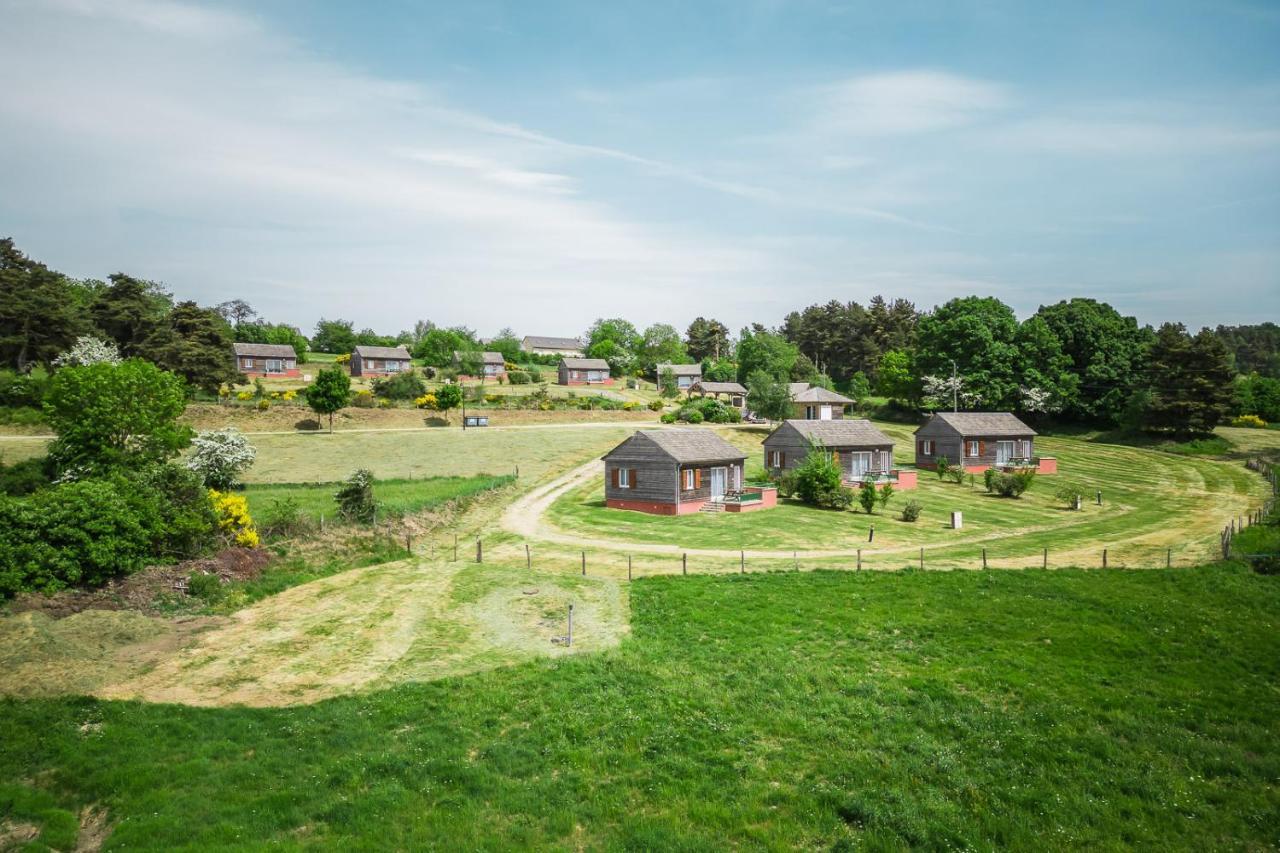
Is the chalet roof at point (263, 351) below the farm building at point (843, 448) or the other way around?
the other way around

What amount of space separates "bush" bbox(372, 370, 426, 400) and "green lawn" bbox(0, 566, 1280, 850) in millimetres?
67148

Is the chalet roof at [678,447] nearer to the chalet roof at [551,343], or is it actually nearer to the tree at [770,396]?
the tree at [770,396]

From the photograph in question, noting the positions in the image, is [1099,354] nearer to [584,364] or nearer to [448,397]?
[584,364]

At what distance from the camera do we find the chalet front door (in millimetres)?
49031

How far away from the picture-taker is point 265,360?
9812cm

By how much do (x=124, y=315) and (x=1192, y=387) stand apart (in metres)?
110

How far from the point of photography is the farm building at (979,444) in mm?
64875

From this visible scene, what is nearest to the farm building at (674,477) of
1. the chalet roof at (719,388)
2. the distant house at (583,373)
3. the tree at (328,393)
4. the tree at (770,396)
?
the tree at (770,396)

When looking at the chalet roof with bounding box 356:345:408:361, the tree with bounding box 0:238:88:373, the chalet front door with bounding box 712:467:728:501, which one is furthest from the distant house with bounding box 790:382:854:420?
the tree with bounding box 0:238:88:373

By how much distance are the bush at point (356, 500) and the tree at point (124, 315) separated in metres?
53.5

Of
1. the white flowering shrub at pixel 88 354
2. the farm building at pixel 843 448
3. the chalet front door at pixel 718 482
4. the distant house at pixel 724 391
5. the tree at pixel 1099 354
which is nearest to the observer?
the chalet front door at pixel 718 482

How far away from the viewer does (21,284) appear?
7181 centimetres

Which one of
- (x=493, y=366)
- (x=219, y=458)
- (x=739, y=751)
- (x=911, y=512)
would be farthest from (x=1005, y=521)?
(x=493, y=366)

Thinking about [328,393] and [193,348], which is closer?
[328,393]
